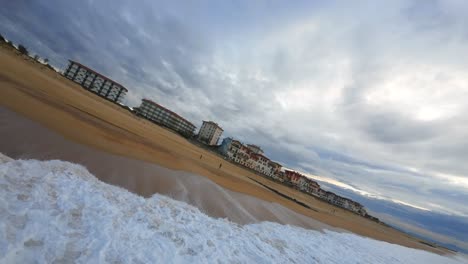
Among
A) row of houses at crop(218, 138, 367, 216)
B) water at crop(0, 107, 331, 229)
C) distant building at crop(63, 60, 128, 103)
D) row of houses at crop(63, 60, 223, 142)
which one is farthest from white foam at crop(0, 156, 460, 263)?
distant building at crop(63, 60, 128, 103)

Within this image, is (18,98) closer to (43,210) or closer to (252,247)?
(43,210)

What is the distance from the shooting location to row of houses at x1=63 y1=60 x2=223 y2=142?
10481cm

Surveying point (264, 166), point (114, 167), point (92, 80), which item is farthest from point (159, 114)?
point (114, 167)

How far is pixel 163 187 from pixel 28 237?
5.77 m

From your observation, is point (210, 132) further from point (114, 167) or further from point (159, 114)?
point (114, 167)

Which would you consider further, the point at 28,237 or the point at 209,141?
the point at 209,141

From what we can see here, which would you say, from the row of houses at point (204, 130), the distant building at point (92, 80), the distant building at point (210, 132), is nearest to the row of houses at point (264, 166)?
the row of houses at point (204, 130)

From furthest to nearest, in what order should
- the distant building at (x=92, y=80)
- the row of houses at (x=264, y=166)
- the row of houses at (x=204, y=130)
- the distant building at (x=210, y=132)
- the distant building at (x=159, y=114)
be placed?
the distant building at (x=210, y=132) → the distant building at (x=159, y=114) → the distant building at (x=92, y=80) → the row of houses at (x=204, y=130) → the row of houses at (x=264, y=166)

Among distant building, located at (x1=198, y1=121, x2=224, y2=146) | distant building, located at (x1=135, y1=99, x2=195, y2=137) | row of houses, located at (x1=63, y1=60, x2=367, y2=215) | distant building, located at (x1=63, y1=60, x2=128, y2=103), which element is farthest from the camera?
distant building, located at (x1=198, y1=121, x2=224, y2=146)

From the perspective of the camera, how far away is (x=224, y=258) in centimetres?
588

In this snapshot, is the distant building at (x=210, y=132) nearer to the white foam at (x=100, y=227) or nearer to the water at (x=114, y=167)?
the water at (x=114, y=167)

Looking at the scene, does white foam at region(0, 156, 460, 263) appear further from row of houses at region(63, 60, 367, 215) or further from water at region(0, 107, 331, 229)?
row of houses at region(63, 60, 367, 215)

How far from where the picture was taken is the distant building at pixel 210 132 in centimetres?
12103

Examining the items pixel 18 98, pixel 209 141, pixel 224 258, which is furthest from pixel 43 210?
pixel 209 141
